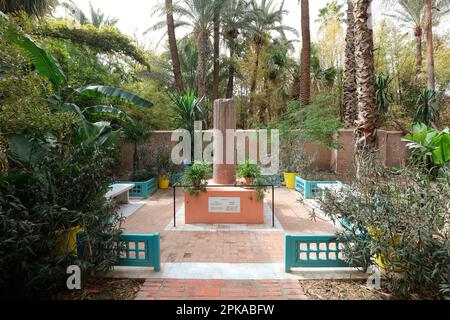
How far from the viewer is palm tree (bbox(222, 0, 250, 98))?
15766 millimetres

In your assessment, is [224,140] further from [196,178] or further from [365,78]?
[365,78]

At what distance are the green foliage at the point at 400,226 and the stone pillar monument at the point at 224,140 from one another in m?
3.13

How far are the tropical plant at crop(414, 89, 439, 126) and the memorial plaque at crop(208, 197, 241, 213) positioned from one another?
11.6 metres

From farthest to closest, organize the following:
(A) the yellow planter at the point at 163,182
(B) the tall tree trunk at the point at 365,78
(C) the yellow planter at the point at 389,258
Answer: (A) the yellow planter at the point at 163,182 < (B) the tall tree trunk at the point at 365,78 < (C) the yellow planter at the point at 389,258

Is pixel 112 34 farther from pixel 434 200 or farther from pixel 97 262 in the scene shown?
pixel 434 200

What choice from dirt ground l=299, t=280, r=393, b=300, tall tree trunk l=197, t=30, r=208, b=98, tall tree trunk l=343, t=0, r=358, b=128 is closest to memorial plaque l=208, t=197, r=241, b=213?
dirt ground l=299, t=280, r=393, b=300

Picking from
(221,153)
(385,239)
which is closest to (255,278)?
(385,239)

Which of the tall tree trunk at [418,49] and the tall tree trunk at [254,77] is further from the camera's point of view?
the tall tree trunk at [254,77]

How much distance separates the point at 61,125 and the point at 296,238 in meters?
3.76

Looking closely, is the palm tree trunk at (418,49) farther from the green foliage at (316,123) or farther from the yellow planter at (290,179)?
the yellow planter at (290,179)

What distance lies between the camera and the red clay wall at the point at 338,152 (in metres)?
11.0

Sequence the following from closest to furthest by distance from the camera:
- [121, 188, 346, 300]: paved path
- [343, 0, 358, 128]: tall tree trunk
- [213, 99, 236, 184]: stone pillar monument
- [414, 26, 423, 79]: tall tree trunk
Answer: [121, 188, 346, 300]: paved path, [213, 99, 236, 184]: stone pillar monument, [343, 0, 358, 128]: tall tree trunk, [414, 26, 423, 79]: tall tree trunk

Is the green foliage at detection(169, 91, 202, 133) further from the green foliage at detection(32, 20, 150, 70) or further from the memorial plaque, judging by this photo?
the memorial plaque

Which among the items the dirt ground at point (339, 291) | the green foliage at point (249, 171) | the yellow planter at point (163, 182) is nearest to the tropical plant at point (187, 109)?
the yellow planter at point (163, 182)
